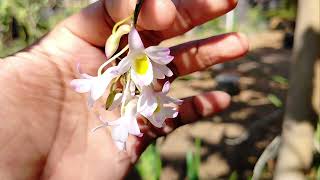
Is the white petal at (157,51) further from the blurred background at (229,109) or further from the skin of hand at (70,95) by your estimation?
the blurred background at (229,109)

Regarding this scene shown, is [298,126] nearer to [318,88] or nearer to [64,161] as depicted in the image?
[318,88]

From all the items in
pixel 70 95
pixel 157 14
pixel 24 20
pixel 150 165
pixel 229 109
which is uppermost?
pixel 157 14

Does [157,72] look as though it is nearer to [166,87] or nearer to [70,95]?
[166,87]

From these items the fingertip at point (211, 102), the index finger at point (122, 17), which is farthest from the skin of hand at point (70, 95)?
the fingertip at point (211, 102)

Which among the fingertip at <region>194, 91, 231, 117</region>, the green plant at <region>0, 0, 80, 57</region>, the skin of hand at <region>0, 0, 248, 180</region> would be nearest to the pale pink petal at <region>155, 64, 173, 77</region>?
the skin of hand at <region>0, 0, 248, 180</region>

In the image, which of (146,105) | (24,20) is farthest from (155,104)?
(24,20)

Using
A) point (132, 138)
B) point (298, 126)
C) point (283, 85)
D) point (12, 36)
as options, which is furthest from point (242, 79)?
point (132, 138)

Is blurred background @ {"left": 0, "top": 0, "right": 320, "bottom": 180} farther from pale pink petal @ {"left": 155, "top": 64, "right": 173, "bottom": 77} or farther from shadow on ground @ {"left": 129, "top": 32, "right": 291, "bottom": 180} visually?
pale pink petal @ {"left": 155, "top": 64, "right": 173, "bottom": 77}
